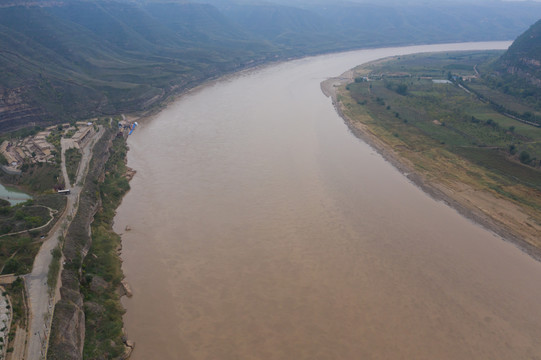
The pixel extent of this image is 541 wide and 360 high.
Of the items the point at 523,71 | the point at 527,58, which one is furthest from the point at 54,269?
the point at 527,58

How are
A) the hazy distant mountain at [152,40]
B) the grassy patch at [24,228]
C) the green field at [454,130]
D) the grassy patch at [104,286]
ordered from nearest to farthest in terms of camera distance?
1. the grassy patch at [104,286]
2. the grassy patch at [24,228]
3. the green field at [454,130]
4. the hazy distant mountain at [152,40]

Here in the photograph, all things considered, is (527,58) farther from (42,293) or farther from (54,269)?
(42,293)

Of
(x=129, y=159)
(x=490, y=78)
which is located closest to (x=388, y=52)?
(x=490, y=78)

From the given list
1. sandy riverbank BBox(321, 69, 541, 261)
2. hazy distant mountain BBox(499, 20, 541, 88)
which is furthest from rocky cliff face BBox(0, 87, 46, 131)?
hazy distant mountain BBox(499, 20, 541, 88)

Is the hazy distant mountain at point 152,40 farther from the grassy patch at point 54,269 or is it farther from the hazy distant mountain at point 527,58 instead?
the hazy distant mountain at point 527,58

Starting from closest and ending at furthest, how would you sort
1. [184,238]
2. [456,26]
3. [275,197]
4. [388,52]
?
[184,238], [275,197], [388,52], [456,26]

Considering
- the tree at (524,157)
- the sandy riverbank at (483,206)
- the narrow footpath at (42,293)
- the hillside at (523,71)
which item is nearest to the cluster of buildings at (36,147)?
the narrow footpath at (42,293)

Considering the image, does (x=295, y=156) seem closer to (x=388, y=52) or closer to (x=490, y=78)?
(x=490, y=78)
